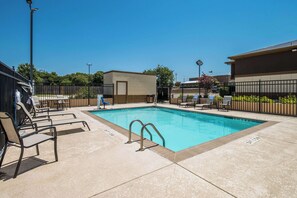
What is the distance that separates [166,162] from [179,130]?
189 inches

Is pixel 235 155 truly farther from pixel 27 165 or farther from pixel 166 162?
pixel 27 165

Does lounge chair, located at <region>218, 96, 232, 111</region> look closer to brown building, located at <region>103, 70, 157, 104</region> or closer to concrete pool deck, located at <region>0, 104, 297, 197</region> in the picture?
concrete pool deck, located at <region>0, 104, 297, 197</region>

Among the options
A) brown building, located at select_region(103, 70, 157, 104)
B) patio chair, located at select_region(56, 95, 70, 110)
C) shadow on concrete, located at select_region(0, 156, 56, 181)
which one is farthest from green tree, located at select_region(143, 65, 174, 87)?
shadow on concrete, located at select_region(0, 156, 56, 181)

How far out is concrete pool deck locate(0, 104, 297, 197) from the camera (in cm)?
211

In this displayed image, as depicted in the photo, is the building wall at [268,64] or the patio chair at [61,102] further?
the building wall at [268,64]

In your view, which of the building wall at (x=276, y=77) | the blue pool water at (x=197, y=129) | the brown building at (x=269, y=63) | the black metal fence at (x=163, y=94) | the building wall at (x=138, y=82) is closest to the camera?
the blue pool water at (x=197, y=129)

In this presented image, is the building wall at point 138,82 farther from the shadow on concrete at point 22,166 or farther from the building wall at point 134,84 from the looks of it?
the shadow on concrete at point 22,166

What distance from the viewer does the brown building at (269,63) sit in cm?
1486

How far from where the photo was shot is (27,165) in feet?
9.46

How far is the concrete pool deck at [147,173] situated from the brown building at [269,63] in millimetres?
15328

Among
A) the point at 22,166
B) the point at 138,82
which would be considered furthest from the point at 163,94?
the point at 22,166

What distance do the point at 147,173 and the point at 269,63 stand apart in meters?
19.3

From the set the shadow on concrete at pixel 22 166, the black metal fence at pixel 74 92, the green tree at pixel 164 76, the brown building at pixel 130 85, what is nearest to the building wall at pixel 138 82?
the brown building at pixel 130 85

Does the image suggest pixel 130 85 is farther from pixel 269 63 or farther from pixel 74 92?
pixel 269 63
